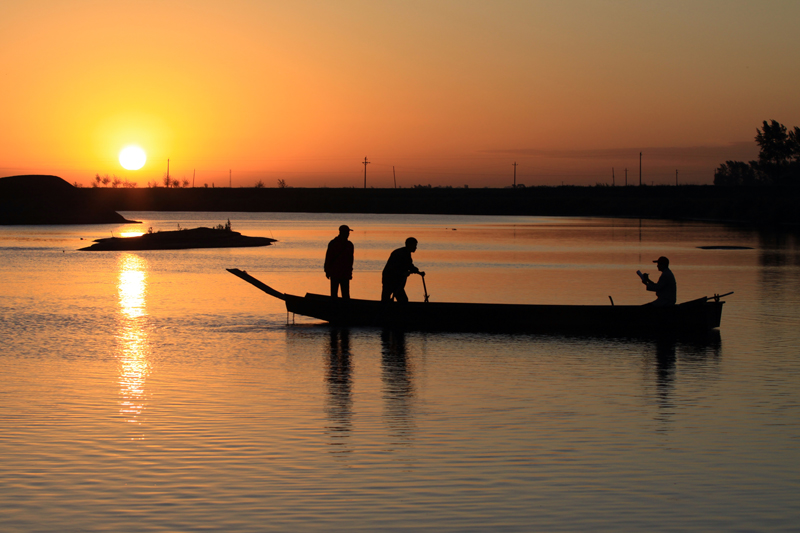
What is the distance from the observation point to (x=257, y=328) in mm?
20562

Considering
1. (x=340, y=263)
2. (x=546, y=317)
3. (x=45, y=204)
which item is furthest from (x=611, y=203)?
(x=546, y=317)

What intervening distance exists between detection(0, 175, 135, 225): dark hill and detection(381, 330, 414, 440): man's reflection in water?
352ft

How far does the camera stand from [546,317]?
1933 cm

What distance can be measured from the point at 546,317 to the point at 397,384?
21.3 feet

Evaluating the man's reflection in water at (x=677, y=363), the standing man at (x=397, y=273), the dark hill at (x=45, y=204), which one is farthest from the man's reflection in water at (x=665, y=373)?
the dark hill at (x=45, y=204)

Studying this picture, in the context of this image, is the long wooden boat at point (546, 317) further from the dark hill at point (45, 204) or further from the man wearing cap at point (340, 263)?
the dark hill at point (45, 204)

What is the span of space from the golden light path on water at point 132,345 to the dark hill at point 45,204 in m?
88.4

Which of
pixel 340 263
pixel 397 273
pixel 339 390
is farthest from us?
pixel 340 263

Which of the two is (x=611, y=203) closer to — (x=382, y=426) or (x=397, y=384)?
(x=397, y=384)

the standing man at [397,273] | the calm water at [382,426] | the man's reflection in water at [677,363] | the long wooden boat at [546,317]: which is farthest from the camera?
the standing man at [397,273]

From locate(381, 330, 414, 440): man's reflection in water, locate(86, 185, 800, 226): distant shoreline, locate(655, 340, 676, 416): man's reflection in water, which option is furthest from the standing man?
locate(86, 185, 800, 226): distant shoreline

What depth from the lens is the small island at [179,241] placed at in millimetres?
58375

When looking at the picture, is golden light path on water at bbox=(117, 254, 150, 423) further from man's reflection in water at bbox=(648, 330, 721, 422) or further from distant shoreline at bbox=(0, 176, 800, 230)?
distant shoreline at bbox=(0, 176, 800, 230)

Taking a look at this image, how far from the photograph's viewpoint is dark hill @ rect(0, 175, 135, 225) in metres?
117
